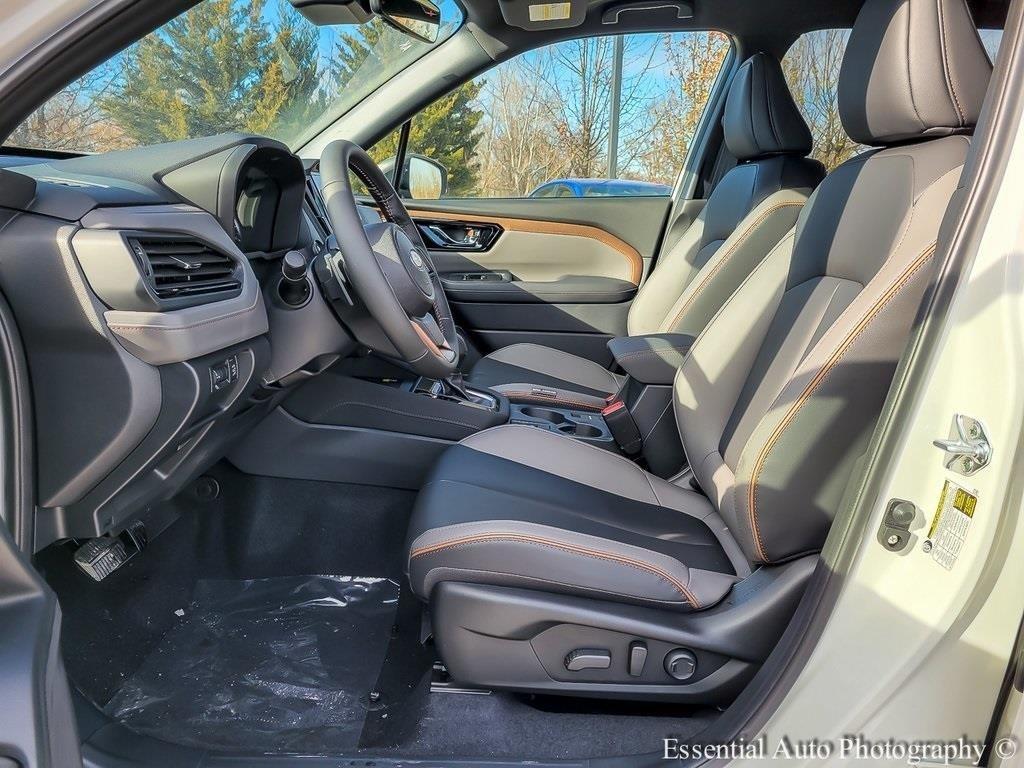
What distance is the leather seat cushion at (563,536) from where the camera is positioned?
1124mm

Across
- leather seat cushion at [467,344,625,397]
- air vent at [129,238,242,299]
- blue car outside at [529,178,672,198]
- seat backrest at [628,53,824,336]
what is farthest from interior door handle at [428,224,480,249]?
air vent at [129,238,242,299]

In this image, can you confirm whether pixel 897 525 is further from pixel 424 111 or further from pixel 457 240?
pixel 457 240

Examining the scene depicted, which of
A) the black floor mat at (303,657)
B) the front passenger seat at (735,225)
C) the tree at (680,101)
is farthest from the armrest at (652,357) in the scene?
the tree at (680,101)

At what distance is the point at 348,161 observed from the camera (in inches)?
57.6

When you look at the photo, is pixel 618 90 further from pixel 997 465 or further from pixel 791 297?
pixel 997 465

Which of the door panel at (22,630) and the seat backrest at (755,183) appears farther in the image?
the seat backrest at (755,183)

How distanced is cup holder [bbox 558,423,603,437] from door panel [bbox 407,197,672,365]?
34.1 inches

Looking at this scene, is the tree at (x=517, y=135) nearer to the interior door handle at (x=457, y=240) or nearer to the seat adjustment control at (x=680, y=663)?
the interior door handle at (x=457, y=240)

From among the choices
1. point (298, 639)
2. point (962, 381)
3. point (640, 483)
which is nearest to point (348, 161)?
point (640, 483)

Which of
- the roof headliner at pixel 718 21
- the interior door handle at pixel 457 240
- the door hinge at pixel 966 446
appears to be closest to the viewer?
the door hinge at pixel 966 446

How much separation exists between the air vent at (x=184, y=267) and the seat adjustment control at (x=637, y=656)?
33.0 inches

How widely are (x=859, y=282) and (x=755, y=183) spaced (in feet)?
3.81

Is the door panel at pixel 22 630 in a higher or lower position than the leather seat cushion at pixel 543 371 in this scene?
higher

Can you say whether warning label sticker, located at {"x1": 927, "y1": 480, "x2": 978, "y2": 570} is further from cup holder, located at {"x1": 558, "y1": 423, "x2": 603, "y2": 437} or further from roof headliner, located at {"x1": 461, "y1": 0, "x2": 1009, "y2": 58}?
roof headliner, located at {"x1": 461, "y1": 0, "x2": 1009, "y2": 58}
